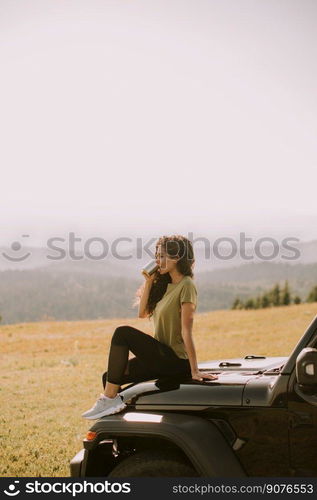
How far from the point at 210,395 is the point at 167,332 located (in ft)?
3.50

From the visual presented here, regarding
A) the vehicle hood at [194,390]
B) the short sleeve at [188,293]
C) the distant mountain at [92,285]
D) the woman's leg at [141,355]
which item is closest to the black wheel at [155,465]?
the vehicle hood at [194,390]

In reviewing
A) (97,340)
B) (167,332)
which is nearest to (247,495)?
(167,332)

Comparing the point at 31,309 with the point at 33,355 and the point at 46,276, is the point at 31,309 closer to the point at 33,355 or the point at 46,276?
the point at 46,276

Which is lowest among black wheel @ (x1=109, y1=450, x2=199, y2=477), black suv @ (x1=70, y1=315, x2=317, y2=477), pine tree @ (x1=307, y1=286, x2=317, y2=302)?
pine tree @ (x1=307, y1=286, x2=317, y2=302)

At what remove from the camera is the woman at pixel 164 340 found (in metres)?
4.86

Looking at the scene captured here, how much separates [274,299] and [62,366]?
32.1m

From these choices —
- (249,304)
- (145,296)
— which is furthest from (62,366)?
(249,304)

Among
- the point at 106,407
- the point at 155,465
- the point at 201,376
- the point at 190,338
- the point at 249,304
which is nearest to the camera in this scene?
the point at 155,465

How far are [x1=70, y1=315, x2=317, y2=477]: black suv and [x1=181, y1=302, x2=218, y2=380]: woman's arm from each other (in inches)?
3.9

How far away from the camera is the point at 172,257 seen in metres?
5.58

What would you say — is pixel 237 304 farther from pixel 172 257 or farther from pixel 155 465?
pixel 155 465

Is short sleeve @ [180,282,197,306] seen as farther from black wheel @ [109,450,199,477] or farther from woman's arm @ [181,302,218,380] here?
black wheel @ [109,450,199,477]

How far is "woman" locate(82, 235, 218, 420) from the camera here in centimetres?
486

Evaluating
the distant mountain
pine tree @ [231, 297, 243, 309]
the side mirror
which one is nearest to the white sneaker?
the side mirror
